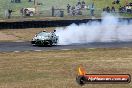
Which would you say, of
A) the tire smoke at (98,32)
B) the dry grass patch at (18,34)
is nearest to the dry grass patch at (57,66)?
the tire smoke at (98,32)

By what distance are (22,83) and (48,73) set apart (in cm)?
282

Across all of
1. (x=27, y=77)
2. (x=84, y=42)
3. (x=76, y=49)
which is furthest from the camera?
(x=84, y=42)

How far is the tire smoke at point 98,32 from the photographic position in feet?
127

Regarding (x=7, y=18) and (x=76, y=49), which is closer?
(x=76, y=49)

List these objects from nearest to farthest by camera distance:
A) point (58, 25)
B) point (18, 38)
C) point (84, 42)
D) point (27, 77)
Answer: point (27, 77) → point (84, 42) → point (18, 38) → point (58, 25)

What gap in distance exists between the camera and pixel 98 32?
43.9 meters

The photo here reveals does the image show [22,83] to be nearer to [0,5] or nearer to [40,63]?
[40,63]

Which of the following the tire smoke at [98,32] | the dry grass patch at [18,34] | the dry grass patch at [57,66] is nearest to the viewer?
the dry grass patch at [57,66]

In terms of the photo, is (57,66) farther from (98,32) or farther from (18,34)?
(98,32)

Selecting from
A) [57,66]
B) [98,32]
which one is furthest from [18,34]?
[57,66]

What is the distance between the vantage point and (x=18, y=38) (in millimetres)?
41094

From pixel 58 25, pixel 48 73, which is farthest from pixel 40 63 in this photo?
pixel 58 25

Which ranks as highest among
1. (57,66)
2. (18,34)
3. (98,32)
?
(57,66)

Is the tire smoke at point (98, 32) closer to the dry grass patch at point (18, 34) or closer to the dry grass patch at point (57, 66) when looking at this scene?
the dry grass patch at point (18, 34)
